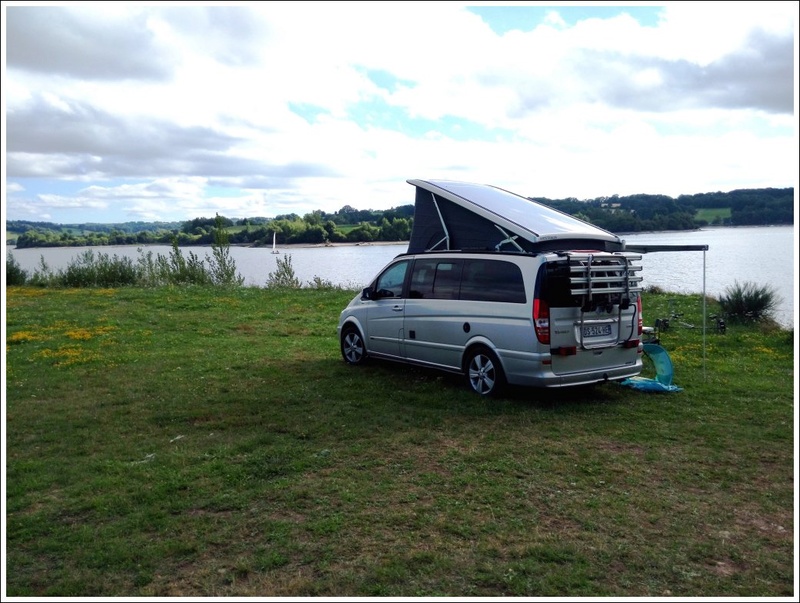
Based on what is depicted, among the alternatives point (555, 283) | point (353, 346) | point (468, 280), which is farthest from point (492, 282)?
point (353, 346)

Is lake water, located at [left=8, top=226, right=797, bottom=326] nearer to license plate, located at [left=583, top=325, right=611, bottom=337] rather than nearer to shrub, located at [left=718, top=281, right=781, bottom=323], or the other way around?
shrub, located at [left=718, top=281, right=781, bottom=323]

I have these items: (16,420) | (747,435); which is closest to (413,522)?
(747,435)

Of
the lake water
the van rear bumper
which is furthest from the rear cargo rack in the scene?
the lake water

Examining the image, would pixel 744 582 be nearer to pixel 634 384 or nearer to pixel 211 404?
pixel 634 384

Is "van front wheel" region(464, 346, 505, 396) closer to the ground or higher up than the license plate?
closer to the ground

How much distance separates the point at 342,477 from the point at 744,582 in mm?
3207

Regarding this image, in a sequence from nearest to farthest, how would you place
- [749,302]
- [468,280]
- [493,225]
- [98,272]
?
[468,280], [493,225], [749,302], [98,272]

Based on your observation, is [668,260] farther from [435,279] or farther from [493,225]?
[435,279]

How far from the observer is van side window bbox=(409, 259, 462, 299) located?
9555mm

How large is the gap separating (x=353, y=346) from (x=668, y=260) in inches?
251

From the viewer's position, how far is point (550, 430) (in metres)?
7.64

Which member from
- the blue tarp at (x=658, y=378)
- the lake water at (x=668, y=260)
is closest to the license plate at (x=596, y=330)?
the blue tarp at (x=658, y=378)

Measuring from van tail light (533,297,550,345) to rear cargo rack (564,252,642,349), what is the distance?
379 millimetres

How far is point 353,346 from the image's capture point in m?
11.5
